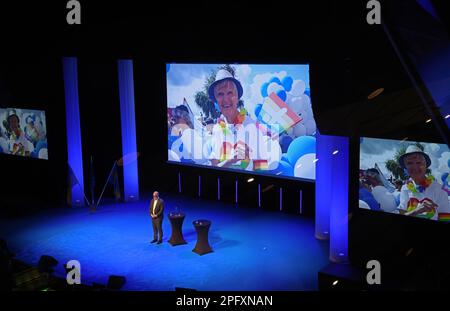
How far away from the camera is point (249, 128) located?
10.6 metres

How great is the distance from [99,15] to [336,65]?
4.05 metres

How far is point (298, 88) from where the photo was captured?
9.92m


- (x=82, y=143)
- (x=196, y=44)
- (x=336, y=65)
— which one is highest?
(x=196, y=44)

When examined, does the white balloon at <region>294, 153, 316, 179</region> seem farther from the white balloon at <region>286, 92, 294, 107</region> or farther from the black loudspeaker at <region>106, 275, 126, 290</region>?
the black loudspeaker at <region>106, 275, 126, 290</region>

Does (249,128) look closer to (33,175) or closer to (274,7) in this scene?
(274,7)

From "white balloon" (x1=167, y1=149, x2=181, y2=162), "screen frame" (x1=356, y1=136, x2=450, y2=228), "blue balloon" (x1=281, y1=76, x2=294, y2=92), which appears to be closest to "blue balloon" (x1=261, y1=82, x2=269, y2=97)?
Result: "blue balloon" (x1=281, y1=76, x2=294, y2=92)

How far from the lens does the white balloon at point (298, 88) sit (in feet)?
32.4

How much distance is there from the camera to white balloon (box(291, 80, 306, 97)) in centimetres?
988

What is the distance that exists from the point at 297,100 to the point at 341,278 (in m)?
4.32

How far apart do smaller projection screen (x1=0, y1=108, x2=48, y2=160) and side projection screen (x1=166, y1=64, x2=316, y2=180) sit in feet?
10.1

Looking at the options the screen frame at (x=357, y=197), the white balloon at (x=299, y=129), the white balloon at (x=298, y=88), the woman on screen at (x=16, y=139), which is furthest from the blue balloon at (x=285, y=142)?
the woman on screen at (x=16, y=139)

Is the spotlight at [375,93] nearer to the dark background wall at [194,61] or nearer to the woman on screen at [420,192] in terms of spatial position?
the dark background wall at [194,61]

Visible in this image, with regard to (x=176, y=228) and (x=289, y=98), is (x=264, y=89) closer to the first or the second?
(x=289, y=98)

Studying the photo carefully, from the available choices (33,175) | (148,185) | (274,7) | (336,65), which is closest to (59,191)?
(33,175)
